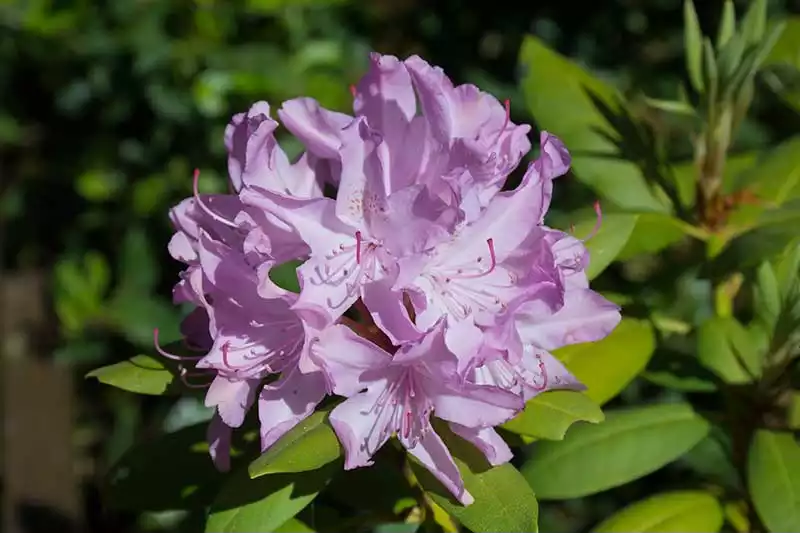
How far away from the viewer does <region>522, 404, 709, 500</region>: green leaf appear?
1.05m

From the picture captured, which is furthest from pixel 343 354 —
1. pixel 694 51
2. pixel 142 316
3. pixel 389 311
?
pixel 142 316

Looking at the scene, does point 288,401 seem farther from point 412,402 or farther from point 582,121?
point 582,121

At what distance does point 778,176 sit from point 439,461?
646 mm

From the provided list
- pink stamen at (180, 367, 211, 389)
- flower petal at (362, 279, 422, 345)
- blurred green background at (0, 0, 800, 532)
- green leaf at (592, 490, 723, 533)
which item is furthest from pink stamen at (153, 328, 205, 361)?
blurred green background at (0, 0, 800, 532)

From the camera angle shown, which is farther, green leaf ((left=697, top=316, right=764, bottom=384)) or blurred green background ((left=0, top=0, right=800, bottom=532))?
blurred green background ((left=0, top=0, right=800, bottom=532))

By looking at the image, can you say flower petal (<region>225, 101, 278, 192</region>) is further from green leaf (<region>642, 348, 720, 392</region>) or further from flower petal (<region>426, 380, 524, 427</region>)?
green leaf (<region>642, 348, 720, 392</region>)

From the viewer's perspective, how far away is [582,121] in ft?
4.04

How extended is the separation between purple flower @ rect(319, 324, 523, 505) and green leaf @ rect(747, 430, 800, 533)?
0.32m

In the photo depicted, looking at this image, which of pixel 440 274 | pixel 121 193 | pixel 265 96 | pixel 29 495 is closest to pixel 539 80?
pixel 440 274

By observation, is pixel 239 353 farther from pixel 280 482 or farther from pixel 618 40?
pixel 618 40

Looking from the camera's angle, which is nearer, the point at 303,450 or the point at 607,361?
the point at 303,450

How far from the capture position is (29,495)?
2.27 metres

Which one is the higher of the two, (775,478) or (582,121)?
(582,121)

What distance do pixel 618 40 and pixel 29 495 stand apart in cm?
175
